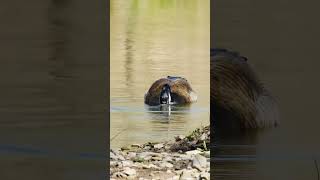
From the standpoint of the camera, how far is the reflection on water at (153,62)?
7.07ft

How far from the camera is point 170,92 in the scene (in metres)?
2.12

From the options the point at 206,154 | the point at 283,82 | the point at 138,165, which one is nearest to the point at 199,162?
the point at 206,154

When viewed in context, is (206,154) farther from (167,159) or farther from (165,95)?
(165,95)

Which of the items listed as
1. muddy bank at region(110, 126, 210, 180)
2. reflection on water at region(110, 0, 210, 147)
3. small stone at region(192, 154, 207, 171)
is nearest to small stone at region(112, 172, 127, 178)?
muddy bank at region(110, 126, 210, 180)

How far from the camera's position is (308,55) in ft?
6.63

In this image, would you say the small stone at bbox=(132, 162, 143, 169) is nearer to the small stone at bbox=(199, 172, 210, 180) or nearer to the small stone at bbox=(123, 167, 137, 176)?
the small stone at bbox=(123, 167, 137, 176)

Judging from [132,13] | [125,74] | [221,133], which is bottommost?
[221,133]

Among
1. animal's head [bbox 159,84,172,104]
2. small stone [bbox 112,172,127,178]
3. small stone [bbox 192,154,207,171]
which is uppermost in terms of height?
animal's head [bbox 159,84,172,104]
